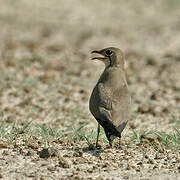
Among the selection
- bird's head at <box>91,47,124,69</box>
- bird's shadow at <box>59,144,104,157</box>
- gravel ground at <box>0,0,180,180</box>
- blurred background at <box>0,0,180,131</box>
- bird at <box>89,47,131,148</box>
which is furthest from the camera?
blurred background at <box>0,0,180,131</box>

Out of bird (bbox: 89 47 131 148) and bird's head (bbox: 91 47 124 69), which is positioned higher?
bird's head (bbox: 91 47 124 69)

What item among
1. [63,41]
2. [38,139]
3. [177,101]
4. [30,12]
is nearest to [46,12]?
[30,12]

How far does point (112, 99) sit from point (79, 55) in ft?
18.2

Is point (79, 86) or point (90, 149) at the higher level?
point (79, 86)

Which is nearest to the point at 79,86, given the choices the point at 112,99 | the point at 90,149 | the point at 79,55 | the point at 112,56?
the point at 79,55

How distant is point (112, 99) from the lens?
12.9 feet

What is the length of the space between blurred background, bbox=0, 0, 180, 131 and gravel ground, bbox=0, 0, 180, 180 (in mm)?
18

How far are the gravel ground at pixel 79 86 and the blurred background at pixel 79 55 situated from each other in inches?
0.7

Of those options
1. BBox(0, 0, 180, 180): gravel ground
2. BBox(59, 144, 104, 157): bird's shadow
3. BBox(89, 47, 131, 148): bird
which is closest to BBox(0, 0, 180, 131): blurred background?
BBox(0, 0, 180, 180): gravel ground

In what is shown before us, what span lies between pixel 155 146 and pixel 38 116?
2.08 meters

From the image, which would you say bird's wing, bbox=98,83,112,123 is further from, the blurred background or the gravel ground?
the blurred background

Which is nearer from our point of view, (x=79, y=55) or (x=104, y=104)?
(x=104, y=104)

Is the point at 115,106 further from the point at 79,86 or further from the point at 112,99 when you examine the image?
the point at 79,86

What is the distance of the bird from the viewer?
3.77 meters
